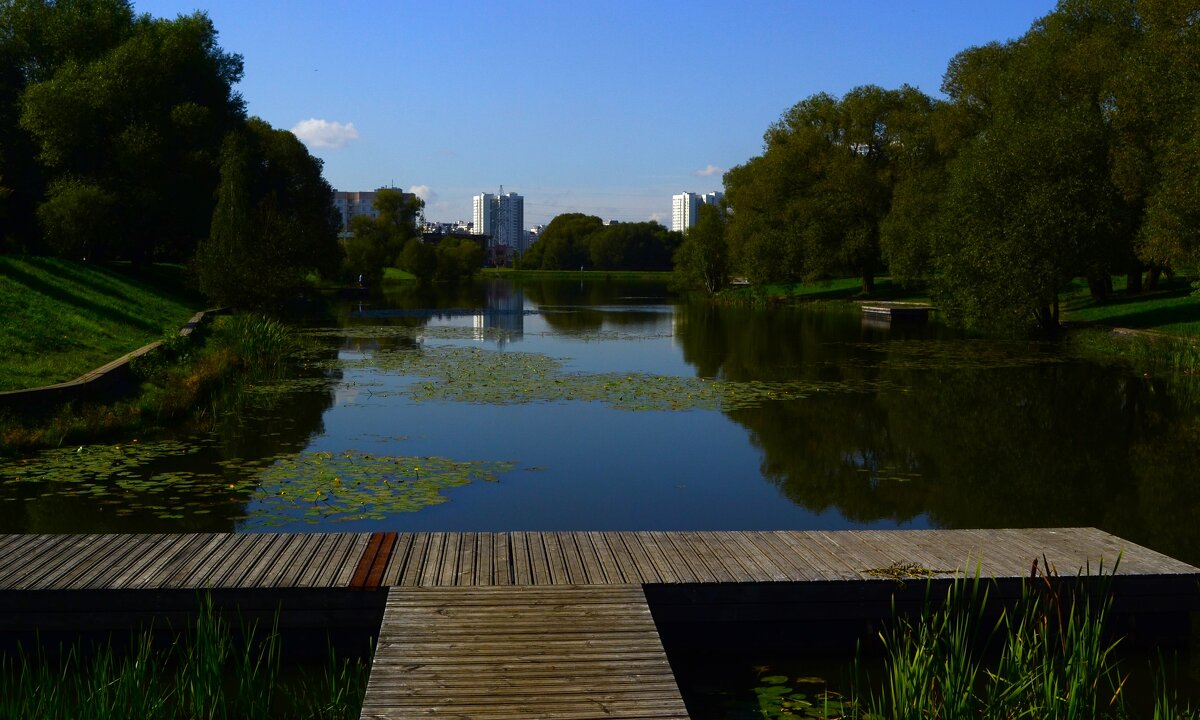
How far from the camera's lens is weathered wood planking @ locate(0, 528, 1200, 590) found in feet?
22.2

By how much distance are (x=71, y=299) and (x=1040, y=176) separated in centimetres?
2720

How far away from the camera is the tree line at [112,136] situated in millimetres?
35844

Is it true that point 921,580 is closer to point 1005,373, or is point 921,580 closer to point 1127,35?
point 1005,373

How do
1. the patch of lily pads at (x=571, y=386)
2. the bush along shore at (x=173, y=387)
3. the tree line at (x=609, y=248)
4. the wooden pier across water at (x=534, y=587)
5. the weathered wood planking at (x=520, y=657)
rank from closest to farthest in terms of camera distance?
1. the weathered wood planking at (x=520, y=657)
2. the wooden pier across water at (x=534, y=587)
3. the bush along shore at (x=173, y=387)
4. the patch of lily pads at (x=571, y=386)
5. the tree line at (x=609, y=248)

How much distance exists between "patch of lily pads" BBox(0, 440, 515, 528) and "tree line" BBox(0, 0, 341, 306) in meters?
21.4

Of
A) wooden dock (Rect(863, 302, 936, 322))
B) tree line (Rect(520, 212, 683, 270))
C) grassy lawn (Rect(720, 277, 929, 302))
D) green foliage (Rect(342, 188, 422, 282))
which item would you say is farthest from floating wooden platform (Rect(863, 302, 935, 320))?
tree line (Rect(520, 212, 683, 270))

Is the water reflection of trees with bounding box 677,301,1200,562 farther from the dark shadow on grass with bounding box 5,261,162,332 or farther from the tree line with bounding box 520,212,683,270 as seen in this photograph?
the tree line with bounding box 520,212,683,270

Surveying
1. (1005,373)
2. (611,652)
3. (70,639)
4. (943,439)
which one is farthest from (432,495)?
(1005,373)

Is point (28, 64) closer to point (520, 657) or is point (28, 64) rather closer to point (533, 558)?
point (533, 558)

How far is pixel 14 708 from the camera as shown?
479 centimetres

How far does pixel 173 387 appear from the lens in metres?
17.0

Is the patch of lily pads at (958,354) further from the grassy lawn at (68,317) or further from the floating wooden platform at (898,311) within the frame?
the grassy lawn at (68,317)

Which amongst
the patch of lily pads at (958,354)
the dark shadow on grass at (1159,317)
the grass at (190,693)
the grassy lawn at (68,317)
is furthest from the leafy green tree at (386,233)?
the grass at (190,693)

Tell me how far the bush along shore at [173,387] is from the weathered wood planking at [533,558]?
18.9 feet
